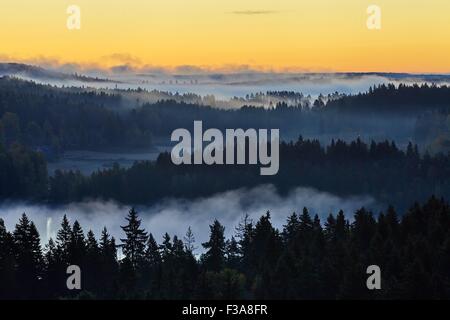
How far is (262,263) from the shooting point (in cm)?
9400

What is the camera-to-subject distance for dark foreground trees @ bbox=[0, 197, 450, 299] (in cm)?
8100

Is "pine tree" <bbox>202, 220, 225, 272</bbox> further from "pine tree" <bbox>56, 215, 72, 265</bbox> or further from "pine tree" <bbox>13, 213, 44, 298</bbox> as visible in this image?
"pine tree" <bbox>13, 213, 44, 298</bbox>

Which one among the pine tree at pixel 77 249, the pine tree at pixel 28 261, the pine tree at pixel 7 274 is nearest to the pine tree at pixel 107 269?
the pine tree at pixel 77 249

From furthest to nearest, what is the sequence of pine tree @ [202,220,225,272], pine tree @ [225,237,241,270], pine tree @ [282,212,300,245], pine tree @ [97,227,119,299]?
pine tree @ [282,212,300,245] < pine tree @ [225,237,241,270] < pine tree @ [202,220,225,272] < pine tree @ [97,227,119,299]

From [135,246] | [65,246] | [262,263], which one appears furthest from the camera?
[135,246]

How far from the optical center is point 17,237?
99.9m

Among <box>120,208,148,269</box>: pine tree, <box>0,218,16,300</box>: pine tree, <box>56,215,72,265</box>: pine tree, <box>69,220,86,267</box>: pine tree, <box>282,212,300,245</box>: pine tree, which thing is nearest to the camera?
<box>0,218,16,300</box>: pine tree

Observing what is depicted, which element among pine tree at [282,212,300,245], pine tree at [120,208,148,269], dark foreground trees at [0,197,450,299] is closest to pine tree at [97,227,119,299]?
dark foreground trees at [0,197,450,299]

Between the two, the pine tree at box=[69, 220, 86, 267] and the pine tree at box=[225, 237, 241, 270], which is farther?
the pine tree at box=[69, 220, 86, 267]

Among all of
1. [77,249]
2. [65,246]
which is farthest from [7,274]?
[65,246]

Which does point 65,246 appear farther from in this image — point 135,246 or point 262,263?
point 262,263
